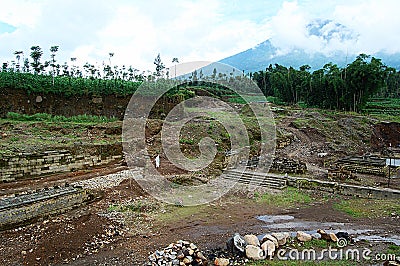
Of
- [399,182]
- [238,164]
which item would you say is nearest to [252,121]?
[238,164]

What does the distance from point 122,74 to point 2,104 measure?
57.0 ft

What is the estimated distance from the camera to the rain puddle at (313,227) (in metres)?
8.70

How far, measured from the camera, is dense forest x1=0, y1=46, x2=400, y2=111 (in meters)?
26.5

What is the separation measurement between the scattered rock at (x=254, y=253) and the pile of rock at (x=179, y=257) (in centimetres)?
95

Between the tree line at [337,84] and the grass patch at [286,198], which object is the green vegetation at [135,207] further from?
the tree line at [337,84]

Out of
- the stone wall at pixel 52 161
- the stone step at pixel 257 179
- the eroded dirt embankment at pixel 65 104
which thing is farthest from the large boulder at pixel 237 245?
the eroded dirt embankment at pixel 65 104

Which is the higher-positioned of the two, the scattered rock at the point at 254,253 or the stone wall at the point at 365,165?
the stone wall at the point at 365,165

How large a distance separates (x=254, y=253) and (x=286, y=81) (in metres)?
42.1

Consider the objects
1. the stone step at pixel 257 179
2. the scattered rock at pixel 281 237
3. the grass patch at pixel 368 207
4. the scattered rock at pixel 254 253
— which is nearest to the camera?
the scattered rock at pixel 254 253

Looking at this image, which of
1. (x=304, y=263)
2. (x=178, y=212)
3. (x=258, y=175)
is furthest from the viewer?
(x=258, y=175)

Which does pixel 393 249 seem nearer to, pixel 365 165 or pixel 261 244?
pixel 261 244

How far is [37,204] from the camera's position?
33.5 ft

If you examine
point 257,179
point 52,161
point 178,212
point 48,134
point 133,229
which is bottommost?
point 133,229

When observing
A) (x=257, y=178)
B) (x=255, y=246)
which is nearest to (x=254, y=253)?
(x=255, y=246)
